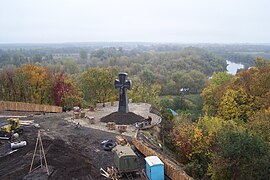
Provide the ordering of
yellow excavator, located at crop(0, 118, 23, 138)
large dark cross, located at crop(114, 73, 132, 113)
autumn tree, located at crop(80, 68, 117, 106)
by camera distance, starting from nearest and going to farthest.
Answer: yellow excavator, located at crop(0, 118, 23, 138), large dark cross, located at crop(114, 73, 132, 113), autumn tree, located at crop(80, 68, 117, 106)

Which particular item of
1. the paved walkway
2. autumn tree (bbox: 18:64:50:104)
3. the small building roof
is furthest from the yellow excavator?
autumn tree (bbox: 18:64:50:104)

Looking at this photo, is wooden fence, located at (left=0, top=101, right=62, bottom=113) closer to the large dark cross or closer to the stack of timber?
the large dark cross

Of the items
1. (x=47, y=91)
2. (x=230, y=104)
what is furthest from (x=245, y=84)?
(x=47, y=91)

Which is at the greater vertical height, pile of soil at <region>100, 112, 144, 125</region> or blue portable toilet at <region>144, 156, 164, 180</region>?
blue portable toilet at <region>144, 156, 164, 180</region>

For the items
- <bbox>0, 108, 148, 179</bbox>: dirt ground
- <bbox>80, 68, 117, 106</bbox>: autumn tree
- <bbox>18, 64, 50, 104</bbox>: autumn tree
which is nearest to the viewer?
<bbox>0, 108, 148, 179</bbox>: dirt ground

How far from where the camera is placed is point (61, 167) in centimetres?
1844

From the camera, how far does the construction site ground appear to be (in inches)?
698

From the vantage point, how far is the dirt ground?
57.9 feet

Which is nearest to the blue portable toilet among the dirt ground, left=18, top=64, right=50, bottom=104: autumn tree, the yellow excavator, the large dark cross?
the dirt ground

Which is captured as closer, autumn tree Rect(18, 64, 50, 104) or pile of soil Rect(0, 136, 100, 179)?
pile of soil Rect(0, 136, 100, 179)

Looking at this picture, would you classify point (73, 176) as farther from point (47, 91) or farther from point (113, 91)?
point (47, 91)

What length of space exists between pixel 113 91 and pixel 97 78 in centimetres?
347

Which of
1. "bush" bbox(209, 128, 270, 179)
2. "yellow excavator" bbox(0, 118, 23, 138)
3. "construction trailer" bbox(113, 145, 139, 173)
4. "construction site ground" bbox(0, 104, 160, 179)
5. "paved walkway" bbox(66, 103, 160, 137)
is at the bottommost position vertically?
"paved walkway" bbox(66, 103, 160, 137)

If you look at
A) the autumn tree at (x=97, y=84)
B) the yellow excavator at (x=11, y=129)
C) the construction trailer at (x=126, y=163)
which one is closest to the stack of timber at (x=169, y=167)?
the construction trailer at (x=126, y=163)
